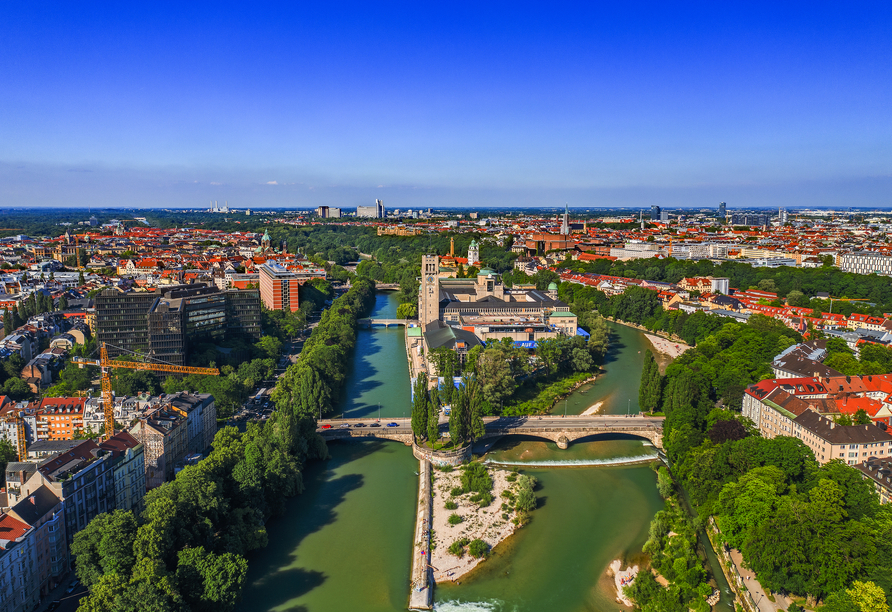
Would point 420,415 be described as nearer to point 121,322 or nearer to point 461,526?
point 461,526

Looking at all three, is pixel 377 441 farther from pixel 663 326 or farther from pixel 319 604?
pixel 663 326

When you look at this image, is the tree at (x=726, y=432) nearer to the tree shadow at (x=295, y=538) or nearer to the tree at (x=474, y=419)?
the tree at (x=474, y=419)

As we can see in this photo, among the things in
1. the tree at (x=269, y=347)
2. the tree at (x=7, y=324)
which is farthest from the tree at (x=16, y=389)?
the tree at (x=7, y=324)

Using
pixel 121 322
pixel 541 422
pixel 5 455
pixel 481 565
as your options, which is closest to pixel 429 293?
pixel 541 422

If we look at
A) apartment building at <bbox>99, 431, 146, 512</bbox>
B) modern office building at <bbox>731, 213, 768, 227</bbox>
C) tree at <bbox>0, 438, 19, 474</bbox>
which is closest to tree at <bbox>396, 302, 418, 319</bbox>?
apartment building at <bbox>99, 431, 146, 512</bbox>

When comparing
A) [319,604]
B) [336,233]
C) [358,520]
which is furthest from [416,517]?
[336,233]

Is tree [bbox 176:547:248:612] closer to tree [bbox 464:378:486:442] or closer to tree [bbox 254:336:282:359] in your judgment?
tree [bbox 464:378:486:442]
